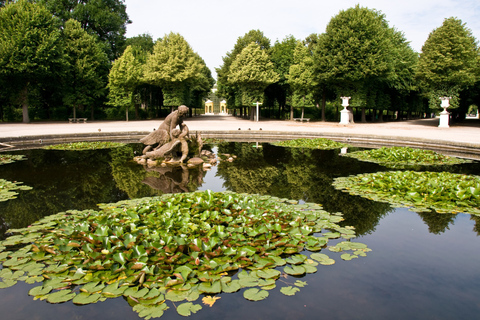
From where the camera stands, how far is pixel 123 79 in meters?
40.1

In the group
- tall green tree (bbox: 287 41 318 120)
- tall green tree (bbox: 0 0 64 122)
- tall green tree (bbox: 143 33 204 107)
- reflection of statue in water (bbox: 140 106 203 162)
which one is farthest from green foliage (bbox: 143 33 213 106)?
reflection of statue in water (bbox: 140 106 203 162)

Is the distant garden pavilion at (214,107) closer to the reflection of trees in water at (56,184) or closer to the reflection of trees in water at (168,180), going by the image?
the reflection of trees in water at (168,180)

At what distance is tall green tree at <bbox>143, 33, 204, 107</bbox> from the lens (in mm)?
41344

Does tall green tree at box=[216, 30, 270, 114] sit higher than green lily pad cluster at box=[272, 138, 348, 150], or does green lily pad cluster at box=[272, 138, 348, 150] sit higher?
tall green tree at box=[216, 30, 270, 114]

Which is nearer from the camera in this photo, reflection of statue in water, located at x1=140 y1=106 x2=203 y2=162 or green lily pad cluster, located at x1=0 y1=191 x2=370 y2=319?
green lily pad cluster, located at x1=0 y1=191 x2=370 y2=319

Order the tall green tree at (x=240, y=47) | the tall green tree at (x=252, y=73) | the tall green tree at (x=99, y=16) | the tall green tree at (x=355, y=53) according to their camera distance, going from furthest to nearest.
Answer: the tall green tree at (x=240, y=47) < the tall green tree at (x=99, y=16) < the tall green tree at (x=252, y=73) < the tall green tree at (x=355, y=53)

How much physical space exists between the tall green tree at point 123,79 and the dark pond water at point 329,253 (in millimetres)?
30651

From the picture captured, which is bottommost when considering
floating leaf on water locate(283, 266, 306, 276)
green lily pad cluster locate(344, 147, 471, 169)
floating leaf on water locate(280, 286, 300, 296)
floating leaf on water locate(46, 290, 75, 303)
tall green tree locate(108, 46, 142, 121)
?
floating leaf on water locate(280, 286, 300, 296)

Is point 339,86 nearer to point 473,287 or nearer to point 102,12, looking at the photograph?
point 102,12

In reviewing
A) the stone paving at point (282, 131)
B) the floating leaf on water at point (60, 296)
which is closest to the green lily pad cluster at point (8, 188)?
the floating leaf on water at point (60, 296)

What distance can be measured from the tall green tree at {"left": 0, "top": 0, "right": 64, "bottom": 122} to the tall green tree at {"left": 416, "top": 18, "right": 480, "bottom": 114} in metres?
39.2

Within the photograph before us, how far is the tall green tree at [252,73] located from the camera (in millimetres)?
42500

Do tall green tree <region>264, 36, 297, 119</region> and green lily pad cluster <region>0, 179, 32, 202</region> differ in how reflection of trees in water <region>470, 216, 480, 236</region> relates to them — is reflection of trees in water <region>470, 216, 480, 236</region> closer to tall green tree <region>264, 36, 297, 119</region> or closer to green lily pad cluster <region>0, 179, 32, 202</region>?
green lily pad cluster <region>0, 179, 32, 202</region>

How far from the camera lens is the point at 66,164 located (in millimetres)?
11953
